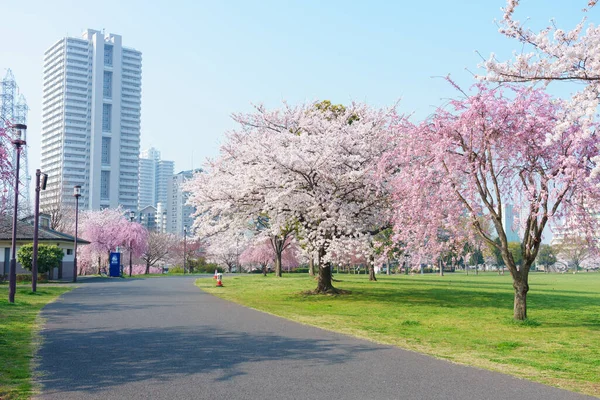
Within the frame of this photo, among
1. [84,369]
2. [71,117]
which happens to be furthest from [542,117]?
[71,117]

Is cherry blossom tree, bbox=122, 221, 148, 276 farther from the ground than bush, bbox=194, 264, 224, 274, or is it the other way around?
cherry blossom tree, bbox=122, 221, 148, 276

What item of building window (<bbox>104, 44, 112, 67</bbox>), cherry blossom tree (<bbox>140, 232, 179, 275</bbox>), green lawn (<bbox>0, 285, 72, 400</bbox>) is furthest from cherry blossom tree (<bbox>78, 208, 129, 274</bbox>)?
building window (<bbox>104, 44, 112, 67</bbox>)

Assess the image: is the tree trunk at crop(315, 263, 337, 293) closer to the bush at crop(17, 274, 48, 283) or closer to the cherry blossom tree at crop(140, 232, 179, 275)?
the bush at crop(17, 274, 48, 283)

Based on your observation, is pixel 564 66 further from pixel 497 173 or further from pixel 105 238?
pixel 105 238

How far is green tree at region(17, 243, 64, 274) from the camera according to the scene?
34656mm

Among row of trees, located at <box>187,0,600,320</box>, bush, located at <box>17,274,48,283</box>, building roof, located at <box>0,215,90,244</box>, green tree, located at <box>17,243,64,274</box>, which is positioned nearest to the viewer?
row of trees, located at <box>187,0,600,320</box>

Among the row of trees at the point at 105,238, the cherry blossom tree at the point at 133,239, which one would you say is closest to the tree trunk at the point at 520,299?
the row of trees at the point at 105,238

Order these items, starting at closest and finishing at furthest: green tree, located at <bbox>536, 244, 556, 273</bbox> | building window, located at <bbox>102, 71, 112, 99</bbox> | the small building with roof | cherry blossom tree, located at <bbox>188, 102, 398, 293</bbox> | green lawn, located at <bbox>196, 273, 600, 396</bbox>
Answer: green lawn, located at <bbox>196, 273, 600, 396</bbox>
cherry blossom tree, located at <bbox>188, 102, 398, 293</bbox>
the small building with roof
green tree, located at <bbox>536, 244, 556, 273</bbox>
building window, located at <bbox>102, 71, 112, 99</bbox>

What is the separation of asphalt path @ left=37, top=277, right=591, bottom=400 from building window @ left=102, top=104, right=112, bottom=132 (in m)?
A: 170

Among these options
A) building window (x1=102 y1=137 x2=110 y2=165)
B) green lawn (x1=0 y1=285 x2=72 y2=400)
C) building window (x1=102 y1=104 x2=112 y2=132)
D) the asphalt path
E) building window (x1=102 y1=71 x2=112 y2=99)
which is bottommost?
the asphalt path

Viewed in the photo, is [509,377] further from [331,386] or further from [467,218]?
[467,218]

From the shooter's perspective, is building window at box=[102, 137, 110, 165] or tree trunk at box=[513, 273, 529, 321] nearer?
tree trunk at box=[513, 273, 529, 321]

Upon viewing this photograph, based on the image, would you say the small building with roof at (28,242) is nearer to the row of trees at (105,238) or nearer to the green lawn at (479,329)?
the row of trees at (105,238)

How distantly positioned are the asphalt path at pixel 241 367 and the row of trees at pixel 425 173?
3.76 m
